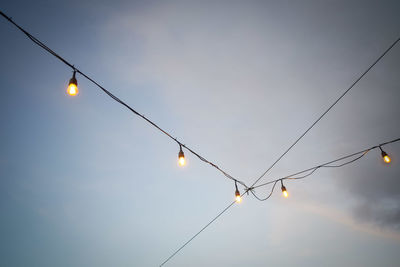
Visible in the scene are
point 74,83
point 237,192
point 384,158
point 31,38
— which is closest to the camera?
point 31,38

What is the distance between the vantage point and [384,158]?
19.5 feet

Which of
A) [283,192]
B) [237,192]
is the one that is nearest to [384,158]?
[283,192]

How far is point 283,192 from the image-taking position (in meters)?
7.36

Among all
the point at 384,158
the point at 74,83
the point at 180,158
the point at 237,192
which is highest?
the point at 74,83

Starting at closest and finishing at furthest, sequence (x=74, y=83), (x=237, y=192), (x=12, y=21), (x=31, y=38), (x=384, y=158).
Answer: (x=12, y=21), (x=31, y=38), (x=74, y=83), (x=384, y=158), (x=237, y=192)

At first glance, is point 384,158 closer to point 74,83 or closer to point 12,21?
point 74,83

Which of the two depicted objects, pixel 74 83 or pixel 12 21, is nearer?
pixel 12 21

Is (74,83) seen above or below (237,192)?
above

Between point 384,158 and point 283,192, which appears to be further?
point 283,192

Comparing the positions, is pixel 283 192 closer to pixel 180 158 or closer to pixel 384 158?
pixel 384 158

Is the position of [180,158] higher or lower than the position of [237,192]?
higher

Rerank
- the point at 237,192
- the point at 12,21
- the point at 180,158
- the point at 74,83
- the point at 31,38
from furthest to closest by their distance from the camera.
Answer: the point at 237,192, the point at 180,158, the point at 74,83, the point at 31,38, the point at 12,21

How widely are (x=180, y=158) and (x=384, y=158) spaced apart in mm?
6404

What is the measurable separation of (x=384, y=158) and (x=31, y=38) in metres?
9.36
